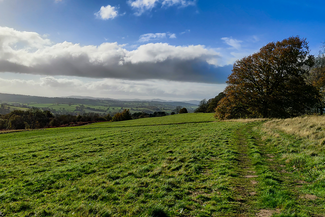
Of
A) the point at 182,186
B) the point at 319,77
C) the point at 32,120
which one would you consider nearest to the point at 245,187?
the point at 182,186

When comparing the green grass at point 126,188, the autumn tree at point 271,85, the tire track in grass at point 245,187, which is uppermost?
the autumn tree at point 271,85

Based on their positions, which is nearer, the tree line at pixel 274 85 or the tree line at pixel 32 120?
the tree line at pixel 274 85

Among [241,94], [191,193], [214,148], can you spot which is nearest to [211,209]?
[191,193]

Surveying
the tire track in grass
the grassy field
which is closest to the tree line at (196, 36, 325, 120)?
the grassy field

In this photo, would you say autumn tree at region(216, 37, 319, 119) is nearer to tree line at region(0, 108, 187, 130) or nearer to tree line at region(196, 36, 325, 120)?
tree line at region(196, 36, 325, 120)

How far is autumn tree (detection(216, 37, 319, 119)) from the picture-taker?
3266cm

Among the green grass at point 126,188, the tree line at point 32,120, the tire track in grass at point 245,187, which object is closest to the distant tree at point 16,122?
the tree line at point 32,120

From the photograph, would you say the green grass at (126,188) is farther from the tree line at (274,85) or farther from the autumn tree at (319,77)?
the autumn tree at (319,77)

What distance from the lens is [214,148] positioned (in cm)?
1317

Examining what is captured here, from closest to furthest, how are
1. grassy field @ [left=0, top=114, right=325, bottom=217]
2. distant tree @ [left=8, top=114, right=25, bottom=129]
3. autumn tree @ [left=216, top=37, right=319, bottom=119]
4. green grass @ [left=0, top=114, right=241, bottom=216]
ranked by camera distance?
grassy field @ [left=0, top=114, right=325, bottom=217]
green grass @ [left=0, top=114, right=241, bottom=216]
autumn tree @ [left=216, top=37, right=319, bottom=119]
distant tree @ [left=8, top=114, right=25, bottom=129]

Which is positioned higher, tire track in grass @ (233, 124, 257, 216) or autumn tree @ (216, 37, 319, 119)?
autumn tree @ (216, 37, 319, 119)

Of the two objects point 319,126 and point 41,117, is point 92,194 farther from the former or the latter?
point 41,117

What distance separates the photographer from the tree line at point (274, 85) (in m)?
32.7

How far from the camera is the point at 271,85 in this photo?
1411 inches
